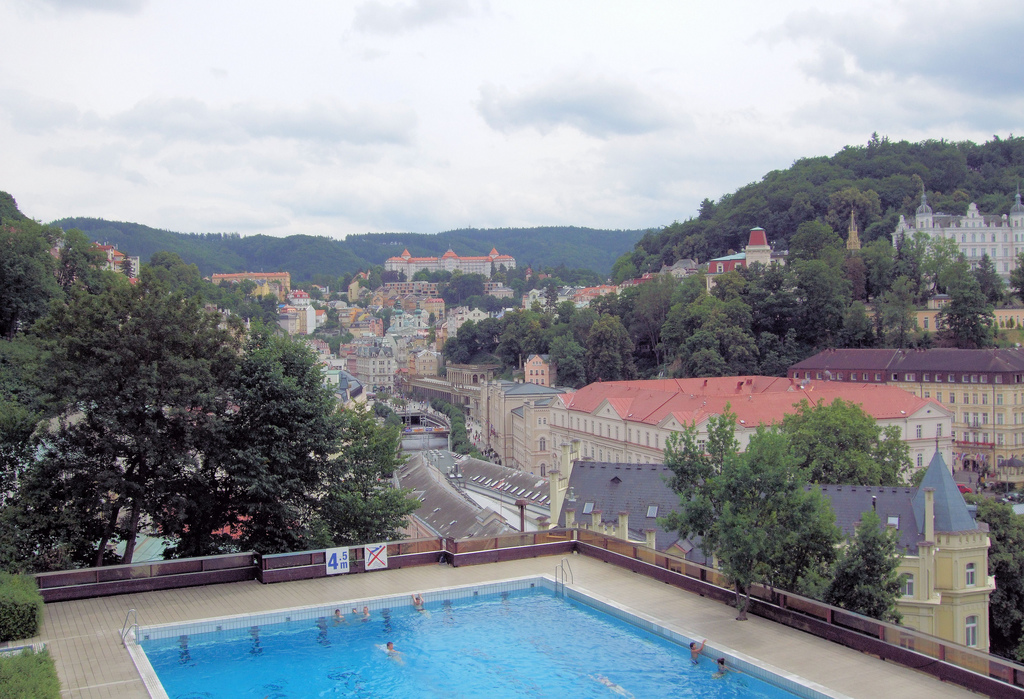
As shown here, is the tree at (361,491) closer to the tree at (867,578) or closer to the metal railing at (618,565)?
the metal railing at (618,565)

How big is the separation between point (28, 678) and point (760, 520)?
12.5 metres

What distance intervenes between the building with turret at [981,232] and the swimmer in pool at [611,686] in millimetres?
96922

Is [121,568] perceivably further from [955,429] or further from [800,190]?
[800,190]

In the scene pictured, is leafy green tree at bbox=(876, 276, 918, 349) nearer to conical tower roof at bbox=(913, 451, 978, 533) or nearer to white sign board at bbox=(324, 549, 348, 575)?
conical tower roof at bbox=(913, 451, 978, 533)

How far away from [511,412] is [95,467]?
62.5 m

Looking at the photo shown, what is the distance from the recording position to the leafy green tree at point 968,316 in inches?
3054

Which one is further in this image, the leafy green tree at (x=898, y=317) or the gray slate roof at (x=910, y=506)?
the leafy green tree at (x=898, y=317)

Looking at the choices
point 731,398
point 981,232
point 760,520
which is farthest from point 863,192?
point 760,520

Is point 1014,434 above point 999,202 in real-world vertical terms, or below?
below

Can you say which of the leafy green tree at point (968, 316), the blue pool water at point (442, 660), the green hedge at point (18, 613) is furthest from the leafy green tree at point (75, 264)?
the leafy green tree at point (968, 316)

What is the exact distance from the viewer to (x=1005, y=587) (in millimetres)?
34062

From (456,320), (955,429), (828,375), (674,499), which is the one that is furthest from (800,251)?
(456,320)

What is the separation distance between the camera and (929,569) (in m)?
27.8

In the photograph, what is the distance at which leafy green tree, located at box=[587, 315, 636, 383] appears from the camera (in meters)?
89.9
